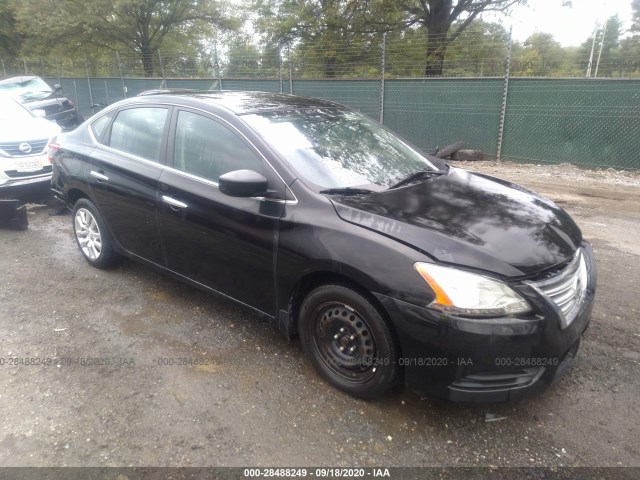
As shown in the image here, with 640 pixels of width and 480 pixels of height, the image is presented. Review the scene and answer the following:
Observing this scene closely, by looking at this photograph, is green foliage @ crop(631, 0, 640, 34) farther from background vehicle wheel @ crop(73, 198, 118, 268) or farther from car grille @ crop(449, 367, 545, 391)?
car grille @ crop(449, 367, 545, 391)

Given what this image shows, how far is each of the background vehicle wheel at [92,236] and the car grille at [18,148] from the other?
251 centimetres

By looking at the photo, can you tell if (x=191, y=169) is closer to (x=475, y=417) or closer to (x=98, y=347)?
(x=98, y=347)

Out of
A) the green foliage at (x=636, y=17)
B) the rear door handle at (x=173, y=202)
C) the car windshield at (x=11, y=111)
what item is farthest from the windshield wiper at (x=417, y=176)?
the green foliage at (x=636, y=17)

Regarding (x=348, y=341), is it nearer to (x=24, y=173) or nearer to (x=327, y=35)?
(x=24, y=173)

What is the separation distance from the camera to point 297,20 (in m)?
19.4

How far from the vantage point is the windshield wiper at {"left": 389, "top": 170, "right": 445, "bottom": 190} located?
3157 mm

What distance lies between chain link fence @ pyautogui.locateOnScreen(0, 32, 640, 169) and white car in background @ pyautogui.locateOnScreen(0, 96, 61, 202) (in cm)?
810

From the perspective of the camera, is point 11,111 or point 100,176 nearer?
point 100,176

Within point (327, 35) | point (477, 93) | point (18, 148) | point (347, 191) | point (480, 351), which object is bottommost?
point (480, 351)

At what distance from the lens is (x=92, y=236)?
4543 mm

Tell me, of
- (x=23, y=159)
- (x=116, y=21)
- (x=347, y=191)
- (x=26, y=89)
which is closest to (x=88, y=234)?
(x=23, y=159)

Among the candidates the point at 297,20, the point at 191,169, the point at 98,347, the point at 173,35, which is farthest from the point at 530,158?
the point at 173,35

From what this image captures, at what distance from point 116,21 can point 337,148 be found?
2431cm

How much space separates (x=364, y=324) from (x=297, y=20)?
64.0 ft
